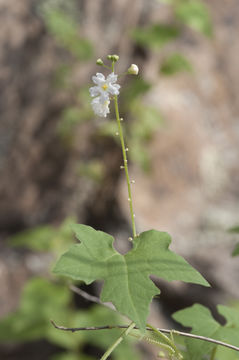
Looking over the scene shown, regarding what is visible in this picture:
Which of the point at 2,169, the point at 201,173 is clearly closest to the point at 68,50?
the point at 2,169

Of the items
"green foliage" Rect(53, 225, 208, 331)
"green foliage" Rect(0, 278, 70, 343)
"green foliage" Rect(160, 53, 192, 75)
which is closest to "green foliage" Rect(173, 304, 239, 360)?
"green foliage" Rect(53, 225, 208, 331)

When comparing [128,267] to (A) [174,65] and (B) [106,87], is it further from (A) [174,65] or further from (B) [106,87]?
(A) [174,65]

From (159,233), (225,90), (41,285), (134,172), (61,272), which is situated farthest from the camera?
(225,90)

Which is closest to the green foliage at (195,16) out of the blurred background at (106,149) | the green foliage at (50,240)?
→ the blurred background at (106,149)

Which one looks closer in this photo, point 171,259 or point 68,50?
point 171,259

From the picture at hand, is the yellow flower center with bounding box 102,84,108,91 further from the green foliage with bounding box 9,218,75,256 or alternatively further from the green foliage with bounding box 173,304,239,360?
the green foliage with bounding box 9,218,75,256

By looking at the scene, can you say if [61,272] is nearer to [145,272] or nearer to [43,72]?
[145,272]

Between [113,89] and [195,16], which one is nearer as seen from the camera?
[113,89]

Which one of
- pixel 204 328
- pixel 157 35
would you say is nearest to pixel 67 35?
pixel 157 35
